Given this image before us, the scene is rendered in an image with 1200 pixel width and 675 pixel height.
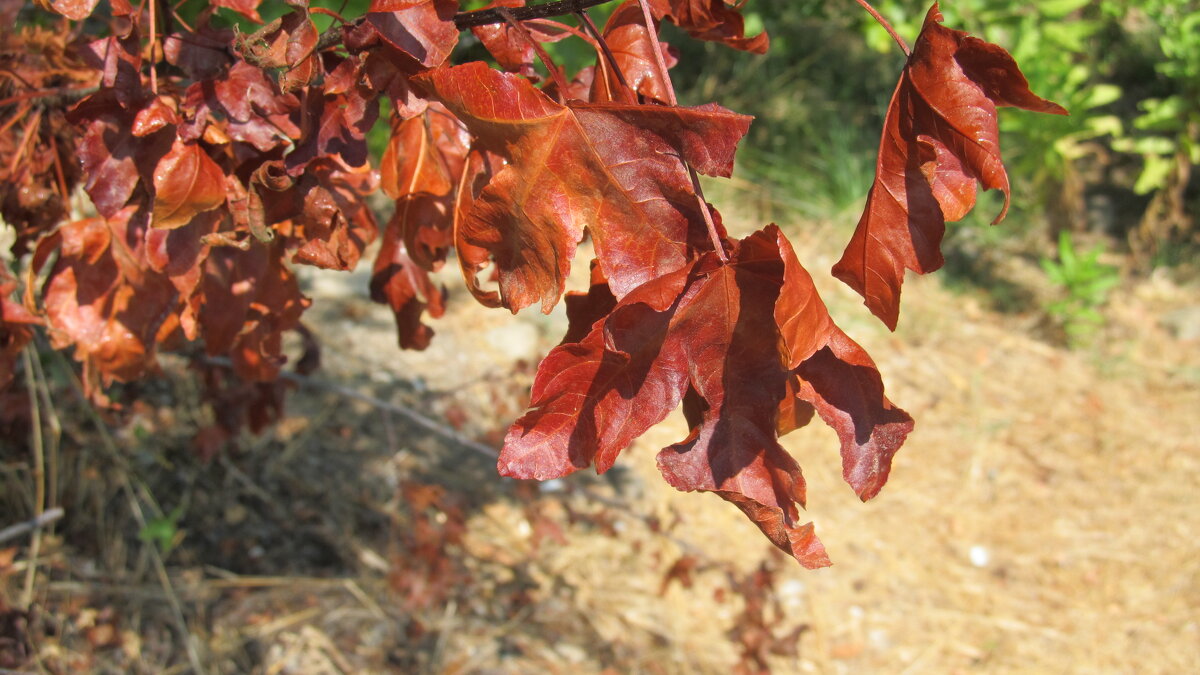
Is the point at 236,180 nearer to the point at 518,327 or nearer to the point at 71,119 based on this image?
the point at 71,119

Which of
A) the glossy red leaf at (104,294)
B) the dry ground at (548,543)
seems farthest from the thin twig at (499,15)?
the dry ground at (548,543)

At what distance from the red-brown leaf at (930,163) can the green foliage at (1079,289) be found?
3.59 m

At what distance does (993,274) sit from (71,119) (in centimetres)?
427

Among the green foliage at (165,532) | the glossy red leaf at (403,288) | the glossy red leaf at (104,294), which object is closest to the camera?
the glossy red leaf at (104,294)

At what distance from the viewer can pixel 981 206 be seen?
463cm

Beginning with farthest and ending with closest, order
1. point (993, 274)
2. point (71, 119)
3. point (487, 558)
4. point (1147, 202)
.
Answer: point (1147, 202)
point (993, 274)
point (487, 558)
point (71, 119)

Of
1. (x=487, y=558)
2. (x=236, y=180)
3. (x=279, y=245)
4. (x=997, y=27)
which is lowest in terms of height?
(x=487, y=558)

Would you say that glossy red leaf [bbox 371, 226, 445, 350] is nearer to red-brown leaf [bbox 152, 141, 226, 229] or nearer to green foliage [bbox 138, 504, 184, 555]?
red-brown leaf [bbox 152, 141, 226, 229]

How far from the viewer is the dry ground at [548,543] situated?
90.2 inches

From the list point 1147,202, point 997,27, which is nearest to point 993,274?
point 1147,202

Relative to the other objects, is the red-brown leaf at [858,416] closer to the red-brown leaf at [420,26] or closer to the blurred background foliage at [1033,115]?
the red-brown leaf at [420,26]

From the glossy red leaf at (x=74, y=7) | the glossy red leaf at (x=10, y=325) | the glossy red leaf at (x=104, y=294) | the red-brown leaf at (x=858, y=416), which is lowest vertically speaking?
the glossy red leaf at (x=10, y=325)

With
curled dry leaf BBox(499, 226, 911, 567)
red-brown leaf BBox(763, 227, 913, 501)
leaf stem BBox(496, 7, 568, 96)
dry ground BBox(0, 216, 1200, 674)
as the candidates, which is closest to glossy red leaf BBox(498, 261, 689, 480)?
curled dry leaf BBox(499, 226, 911, 567)

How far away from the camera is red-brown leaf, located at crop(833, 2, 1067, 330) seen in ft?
2.32
